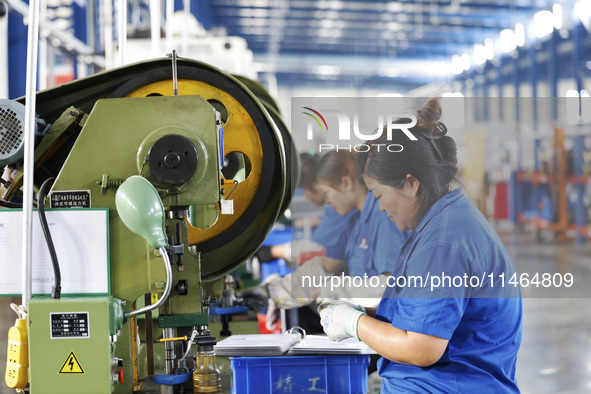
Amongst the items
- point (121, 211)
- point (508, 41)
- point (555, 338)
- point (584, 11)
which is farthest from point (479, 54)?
point (121, 211)

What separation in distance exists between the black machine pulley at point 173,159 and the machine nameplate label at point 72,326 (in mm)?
330

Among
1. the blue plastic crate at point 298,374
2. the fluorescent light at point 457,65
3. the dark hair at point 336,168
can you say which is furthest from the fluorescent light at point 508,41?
the blue plastic crate at point 298,374

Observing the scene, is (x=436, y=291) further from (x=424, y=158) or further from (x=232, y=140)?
(x=232, y=140)

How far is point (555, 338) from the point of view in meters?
5.84

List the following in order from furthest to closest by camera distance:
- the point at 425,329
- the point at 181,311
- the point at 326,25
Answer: the point at 326,25
the point at 425,329
the point at 181,311

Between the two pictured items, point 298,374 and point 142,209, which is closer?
point 142,209

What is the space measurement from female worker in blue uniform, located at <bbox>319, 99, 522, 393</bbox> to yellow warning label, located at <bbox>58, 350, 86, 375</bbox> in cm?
69

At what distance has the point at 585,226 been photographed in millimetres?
10930

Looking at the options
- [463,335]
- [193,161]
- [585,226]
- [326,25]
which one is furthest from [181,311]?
[326,25]

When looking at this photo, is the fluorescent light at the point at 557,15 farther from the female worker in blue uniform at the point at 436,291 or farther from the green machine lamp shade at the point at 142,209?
the green machine lamp shade at the point at 142,209

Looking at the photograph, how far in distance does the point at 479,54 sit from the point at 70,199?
1728 cm

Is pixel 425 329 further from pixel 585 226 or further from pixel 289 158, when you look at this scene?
pixel 585 226

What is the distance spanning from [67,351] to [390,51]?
2066 cm

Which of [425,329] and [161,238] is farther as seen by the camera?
[425,329]
